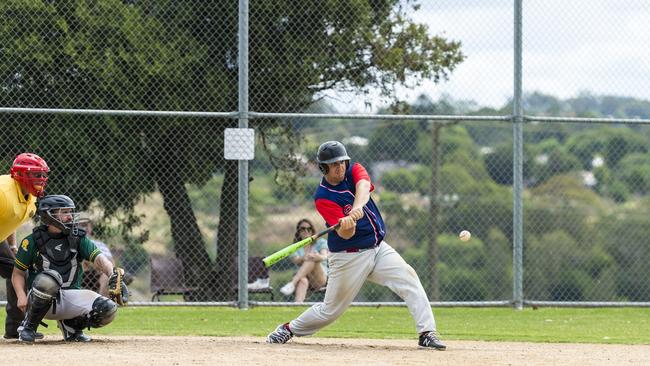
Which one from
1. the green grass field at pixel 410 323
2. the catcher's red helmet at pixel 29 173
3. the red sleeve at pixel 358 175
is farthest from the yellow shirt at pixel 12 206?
the red sleeve at pixel 358 175

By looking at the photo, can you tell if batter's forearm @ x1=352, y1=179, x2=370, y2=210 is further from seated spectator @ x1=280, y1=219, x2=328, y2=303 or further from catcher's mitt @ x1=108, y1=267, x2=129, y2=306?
seated spectator @ x1=280, y1=219, x2=328, y2=303

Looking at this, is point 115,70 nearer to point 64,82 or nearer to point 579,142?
point 64,82

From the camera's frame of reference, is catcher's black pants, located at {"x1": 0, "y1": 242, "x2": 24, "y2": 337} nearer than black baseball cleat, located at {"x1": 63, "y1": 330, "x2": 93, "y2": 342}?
No

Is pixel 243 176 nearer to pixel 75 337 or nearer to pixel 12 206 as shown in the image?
pixel 75 337

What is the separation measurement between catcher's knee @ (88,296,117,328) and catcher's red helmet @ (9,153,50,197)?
0.93 metres

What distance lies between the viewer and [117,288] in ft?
29.2

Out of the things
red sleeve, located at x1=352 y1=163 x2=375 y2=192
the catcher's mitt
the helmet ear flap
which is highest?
the helmet ear flap

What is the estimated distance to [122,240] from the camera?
1427 cm

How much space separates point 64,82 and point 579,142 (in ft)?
125

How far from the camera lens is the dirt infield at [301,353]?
26.0 feet

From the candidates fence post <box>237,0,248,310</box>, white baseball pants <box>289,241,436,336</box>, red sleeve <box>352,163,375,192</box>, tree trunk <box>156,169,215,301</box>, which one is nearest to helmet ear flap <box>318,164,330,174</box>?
red sleeve <box>352,163,375,192</box>

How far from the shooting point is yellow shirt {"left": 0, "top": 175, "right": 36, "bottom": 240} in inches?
340

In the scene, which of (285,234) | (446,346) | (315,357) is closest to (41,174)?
(315,357)

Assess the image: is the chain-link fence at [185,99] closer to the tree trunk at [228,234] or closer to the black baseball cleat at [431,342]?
the tree trunk at [228,234]
